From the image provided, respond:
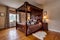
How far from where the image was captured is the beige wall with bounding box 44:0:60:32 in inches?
189

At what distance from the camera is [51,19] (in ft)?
17.3

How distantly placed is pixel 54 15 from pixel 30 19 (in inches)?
110

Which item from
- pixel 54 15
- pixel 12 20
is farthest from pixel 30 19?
pixel 54 15

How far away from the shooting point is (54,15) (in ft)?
16.5

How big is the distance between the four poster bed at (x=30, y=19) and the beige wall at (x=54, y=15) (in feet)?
2.74

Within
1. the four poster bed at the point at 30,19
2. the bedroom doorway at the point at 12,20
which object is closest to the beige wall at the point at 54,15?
the four poster bed at the point at 30,19

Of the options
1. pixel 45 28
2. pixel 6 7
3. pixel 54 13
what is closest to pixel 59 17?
pixel 54 13

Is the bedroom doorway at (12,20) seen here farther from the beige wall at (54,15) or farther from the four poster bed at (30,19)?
the beige wall at (54,15)

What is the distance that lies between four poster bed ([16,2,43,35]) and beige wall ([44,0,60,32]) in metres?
0.84

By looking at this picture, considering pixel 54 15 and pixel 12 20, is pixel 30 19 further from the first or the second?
pixel 54 15

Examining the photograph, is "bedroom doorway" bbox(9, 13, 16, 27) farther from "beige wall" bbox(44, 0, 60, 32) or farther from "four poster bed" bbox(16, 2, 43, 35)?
"beige wall" bbox(44, 0, 60, 32)

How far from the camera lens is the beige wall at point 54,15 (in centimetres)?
479

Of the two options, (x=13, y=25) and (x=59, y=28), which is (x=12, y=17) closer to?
(x=13, y=25)

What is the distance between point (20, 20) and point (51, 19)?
4.25 meters
